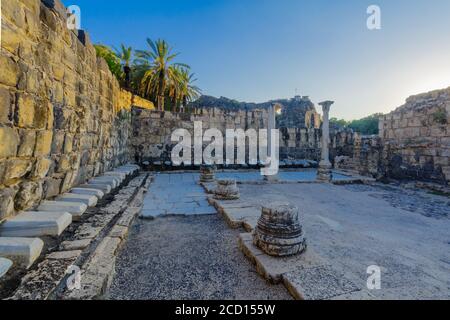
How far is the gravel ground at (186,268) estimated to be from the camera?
1990 mm

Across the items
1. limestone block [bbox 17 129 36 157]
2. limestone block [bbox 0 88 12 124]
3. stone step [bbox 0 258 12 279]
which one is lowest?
stone step [bbox 0 258 12 279]

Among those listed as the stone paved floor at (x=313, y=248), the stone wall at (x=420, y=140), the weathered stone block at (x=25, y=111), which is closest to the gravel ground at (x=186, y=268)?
the stone paved floor at (x=313, y=248)

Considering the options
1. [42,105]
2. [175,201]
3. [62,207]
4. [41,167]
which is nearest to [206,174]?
[175,201]

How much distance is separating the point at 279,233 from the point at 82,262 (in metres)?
1.90

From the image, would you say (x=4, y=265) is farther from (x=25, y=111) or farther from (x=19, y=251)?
(x=25, y=111)

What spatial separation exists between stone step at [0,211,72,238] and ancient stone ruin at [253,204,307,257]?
2.03 m

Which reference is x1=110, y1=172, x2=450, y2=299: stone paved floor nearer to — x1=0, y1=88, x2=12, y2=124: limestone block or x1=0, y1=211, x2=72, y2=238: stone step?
x1=0, y1=211, x2=72, y2=238: stone step

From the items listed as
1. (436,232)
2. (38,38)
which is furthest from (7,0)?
(436,232)

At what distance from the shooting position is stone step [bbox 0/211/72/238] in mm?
2018

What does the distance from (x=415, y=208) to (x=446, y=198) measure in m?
1.81

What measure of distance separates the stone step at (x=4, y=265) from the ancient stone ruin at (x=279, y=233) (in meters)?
2.13

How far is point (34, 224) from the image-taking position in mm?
2131

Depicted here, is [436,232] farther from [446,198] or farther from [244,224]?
[446,198]

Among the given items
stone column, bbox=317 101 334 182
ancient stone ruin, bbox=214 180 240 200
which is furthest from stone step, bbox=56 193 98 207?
stone column, bbox=317 101 334 182
